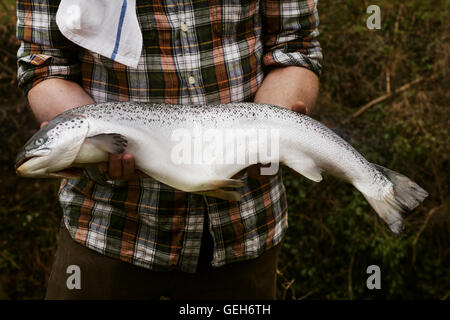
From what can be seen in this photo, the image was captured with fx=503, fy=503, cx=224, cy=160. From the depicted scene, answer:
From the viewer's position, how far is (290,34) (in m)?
2.11

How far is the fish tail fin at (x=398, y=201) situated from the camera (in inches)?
68.1

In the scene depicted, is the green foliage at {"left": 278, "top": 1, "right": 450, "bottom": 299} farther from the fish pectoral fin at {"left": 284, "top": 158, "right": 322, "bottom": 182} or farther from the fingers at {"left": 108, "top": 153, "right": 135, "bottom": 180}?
the fingers at {"left": 108, "top": 153, "right": 135, "bottom": 180}

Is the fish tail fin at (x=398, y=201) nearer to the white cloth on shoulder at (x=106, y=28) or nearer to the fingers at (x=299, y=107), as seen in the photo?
the fingers at (x=299, y=107)

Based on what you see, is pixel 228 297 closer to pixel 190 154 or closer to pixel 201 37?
pixel 190 154

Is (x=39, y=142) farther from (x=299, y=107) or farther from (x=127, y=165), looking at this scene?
(x=299, y=107)

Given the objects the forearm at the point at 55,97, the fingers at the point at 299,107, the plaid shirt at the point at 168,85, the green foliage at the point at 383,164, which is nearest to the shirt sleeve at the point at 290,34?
the plaid shirt at the point at 168,85

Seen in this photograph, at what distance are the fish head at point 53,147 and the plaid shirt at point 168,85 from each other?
0.39 meters

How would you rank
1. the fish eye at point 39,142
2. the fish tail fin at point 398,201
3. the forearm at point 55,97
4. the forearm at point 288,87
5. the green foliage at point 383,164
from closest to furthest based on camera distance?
the fish eye at point 39,142 < the fish tail fin at point 398,201 < the forearm at point 55,97 < the forearm at point 288,87 < the green foliage at point 383,164

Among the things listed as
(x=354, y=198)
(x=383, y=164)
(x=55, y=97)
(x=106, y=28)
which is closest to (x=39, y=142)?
(x=55, y=97)

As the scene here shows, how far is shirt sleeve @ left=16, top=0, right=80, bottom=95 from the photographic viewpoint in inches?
73.8

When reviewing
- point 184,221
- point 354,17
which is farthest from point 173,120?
point 354,17

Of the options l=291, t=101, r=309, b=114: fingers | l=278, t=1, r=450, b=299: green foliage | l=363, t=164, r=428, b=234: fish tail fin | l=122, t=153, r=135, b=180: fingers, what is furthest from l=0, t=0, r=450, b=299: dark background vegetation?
l=122, t=153, r=135, b=180: fingers

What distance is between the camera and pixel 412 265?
4281mm
